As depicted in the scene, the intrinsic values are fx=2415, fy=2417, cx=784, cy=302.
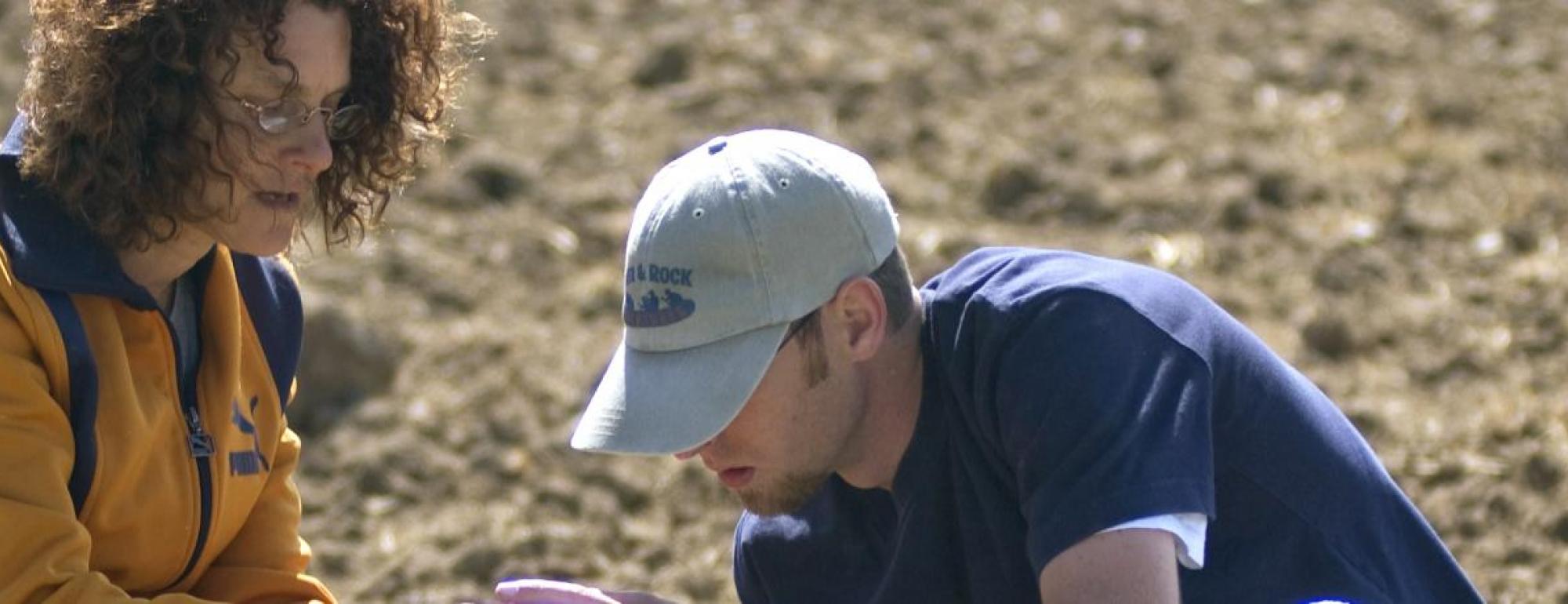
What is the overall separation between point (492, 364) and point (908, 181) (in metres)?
1.25

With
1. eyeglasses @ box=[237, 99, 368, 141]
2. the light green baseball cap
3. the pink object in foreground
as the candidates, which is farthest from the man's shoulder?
eyeglasses @ box=[237, 99, 368, 141]

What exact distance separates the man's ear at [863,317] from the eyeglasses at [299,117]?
0.69m

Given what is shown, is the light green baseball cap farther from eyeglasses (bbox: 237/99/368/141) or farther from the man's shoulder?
eyeglasses (bbox: 237/99/368/141)

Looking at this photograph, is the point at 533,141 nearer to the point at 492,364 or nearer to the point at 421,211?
the point at 421,211

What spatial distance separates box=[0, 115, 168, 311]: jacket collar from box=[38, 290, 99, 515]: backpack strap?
0.08ft

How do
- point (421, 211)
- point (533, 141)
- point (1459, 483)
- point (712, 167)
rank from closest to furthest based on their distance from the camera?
point (712, 167)
point (1459, 483)
point (421, 211)
point (533, 141)

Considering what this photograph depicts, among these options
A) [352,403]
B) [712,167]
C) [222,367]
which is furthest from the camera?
[352,403]

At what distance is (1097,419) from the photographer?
2414mm

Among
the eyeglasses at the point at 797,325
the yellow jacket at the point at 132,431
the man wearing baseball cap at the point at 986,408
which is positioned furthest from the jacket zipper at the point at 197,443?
the eyeglasses at the point at 797,325

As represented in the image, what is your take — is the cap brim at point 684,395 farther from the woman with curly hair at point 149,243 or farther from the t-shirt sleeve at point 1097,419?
the woman with curly hair at point 149,243

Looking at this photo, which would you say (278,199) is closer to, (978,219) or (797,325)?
(797,325)

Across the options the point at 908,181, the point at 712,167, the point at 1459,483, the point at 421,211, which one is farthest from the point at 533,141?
the point at 712,167

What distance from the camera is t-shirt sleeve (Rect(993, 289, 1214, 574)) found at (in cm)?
238

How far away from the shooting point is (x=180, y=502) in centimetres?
282
